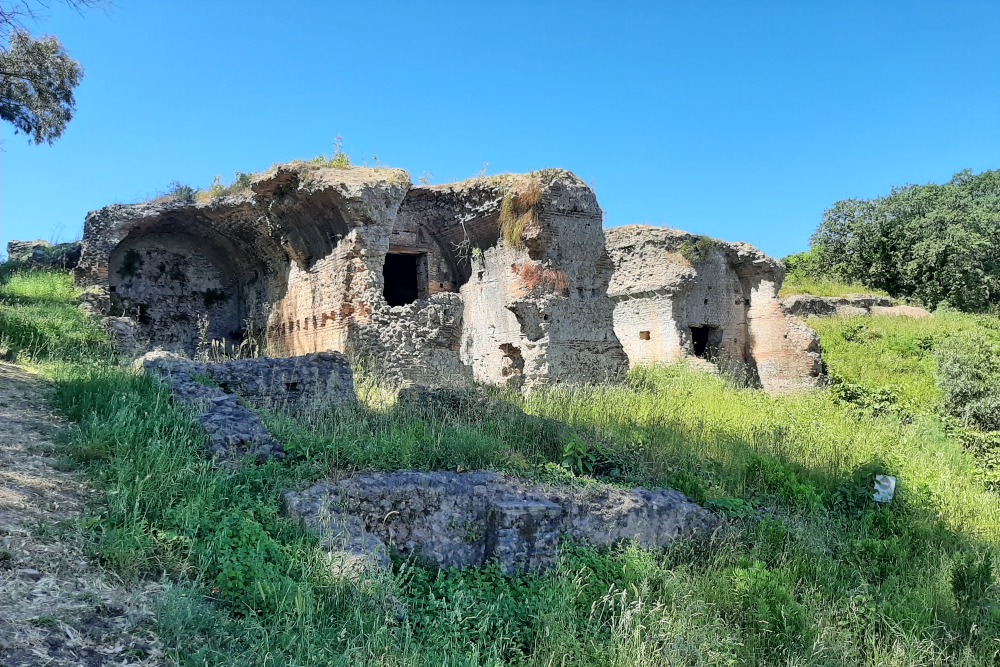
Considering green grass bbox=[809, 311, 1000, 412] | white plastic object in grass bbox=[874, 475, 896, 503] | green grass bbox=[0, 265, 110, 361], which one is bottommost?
white plastic object in grass bbox=[874, 475, 896, 503]

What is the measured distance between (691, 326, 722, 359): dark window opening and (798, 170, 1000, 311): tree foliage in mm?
13777

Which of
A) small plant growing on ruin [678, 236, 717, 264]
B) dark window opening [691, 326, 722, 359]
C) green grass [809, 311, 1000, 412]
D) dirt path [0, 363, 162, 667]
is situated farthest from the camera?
dark window opening [691, 326, 722, 359]

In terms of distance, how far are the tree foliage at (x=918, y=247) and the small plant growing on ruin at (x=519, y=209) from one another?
848 inches

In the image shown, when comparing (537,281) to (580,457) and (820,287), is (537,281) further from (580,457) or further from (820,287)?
(820,287)

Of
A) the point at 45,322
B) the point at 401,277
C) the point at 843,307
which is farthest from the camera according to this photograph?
the point at 843,307

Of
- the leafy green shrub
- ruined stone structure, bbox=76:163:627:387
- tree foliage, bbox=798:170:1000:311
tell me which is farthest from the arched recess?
tree foliage, bbox=798:170:1000:311

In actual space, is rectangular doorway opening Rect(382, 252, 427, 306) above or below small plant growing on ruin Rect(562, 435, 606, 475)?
above

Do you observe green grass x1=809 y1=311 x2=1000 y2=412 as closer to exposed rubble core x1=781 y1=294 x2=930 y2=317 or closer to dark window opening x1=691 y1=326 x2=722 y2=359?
exposed rubble core x1=781 y1=294 x2=930 y2=317

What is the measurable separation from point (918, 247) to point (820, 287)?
4523mm

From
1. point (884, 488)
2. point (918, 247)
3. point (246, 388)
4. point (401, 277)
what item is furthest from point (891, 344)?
point (246, 388)

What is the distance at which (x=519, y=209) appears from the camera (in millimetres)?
13844

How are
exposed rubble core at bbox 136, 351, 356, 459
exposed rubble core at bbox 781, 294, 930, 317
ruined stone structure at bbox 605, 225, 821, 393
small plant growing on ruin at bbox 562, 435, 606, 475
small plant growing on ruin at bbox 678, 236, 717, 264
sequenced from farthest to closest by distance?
exposed rubble core at bbox 781, 294, 930, 317
small plant growing on ruin at bbox 678, 236, 717, 264
ruined stone structure at bbox 605, 225, 821, 393
small plant growing on ruin at bbox 562, 435, 606, 475
exposed rubble core at bbox 136, 351, 356, 459

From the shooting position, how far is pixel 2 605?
3256 millimetres

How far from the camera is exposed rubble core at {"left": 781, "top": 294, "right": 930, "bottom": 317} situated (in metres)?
24.8
